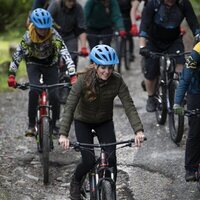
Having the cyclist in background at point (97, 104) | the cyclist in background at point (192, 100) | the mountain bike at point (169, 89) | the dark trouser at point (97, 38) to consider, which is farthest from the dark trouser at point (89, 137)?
the dark trouser at point (97, 38)

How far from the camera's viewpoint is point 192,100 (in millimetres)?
7004

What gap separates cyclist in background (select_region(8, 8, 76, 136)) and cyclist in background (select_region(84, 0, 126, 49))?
344 centimetres

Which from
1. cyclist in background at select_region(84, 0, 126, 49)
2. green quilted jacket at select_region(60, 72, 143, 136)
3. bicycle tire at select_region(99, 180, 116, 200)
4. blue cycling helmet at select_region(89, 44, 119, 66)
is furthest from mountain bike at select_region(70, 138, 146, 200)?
cyclist in background at select_region(84, 0, 126, 49)

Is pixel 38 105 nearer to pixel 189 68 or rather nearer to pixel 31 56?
pixel 31 56

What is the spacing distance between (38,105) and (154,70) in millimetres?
2327

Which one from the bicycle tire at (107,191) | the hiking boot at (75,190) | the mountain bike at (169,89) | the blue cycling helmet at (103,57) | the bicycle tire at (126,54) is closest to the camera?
the bicycle tire at (107,191)

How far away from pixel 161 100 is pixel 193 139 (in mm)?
2743

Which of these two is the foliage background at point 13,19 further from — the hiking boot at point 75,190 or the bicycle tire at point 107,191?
the bicycle tire at point 107,191

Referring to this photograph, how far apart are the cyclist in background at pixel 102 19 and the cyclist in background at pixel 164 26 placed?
2.43 meters

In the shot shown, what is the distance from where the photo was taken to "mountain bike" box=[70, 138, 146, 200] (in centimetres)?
577

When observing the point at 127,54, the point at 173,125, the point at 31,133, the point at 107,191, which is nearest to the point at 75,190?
the point at 107,191

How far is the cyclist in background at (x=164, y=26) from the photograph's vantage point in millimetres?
8969

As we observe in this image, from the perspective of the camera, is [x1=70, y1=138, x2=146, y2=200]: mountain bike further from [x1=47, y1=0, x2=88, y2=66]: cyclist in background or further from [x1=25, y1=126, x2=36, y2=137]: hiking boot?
[x1=47, y1=0, x2=88, y2=66]: cyclist in background

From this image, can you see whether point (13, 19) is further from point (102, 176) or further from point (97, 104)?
point (102, 176)
